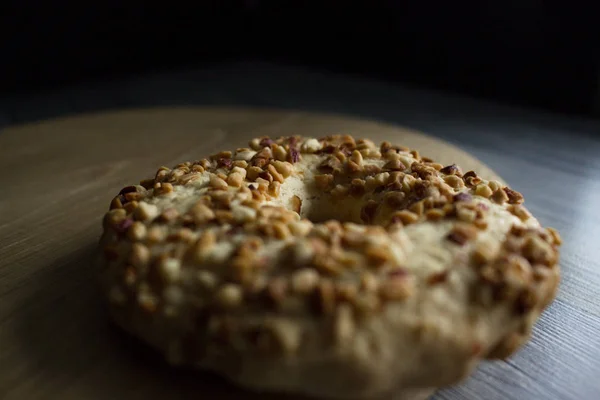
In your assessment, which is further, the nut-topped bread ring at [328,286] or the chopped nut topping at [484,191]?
the chopped nut topping at [484,191]

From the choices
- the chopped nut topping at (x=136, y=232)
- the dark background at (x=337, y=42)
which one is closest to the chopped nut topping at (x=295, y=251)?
the chopped nut topping at (x=136, y=232)

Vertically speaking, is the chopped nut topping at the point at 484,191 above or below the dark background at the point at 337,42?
below

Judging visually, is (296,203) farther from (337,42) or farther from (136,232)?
(337,42)

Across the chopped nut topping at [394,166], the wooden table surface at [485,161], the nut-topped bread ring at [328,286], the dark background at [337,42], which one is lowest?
the wooden table surface at [485,161]

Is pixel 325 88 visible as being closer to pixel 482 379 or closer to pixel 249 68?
pixel 249 68

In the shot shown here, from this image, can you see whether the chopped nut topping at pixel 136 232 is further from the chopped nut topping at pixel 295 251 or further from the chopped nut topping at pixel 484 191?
the chopped nut topping at pixel 484 191

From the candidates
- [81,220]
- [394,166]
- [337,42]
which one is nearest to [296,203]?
[394,166]

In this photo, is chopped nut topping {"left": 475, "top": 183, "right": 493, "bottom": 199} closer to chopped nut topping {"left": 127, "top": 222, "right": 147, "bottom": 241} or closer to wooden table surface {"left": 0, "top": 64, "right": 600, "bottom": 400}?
wooden table surface {"left": 0, "top": 64, "right": 600, "bottom": 400}

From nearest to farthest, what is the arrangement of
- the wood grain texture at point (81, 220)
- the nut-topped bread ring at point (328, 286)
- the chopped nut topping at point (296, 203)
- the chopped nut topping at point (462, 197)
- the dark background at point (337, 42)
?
the nut-topped bread ring at point (328, 286) → the wood grain texture at point (81, 220) → the chopped nut topping at point (462, 197) → the chopped nut topping at point (296, 203) → the dark background at point (337, 42)
